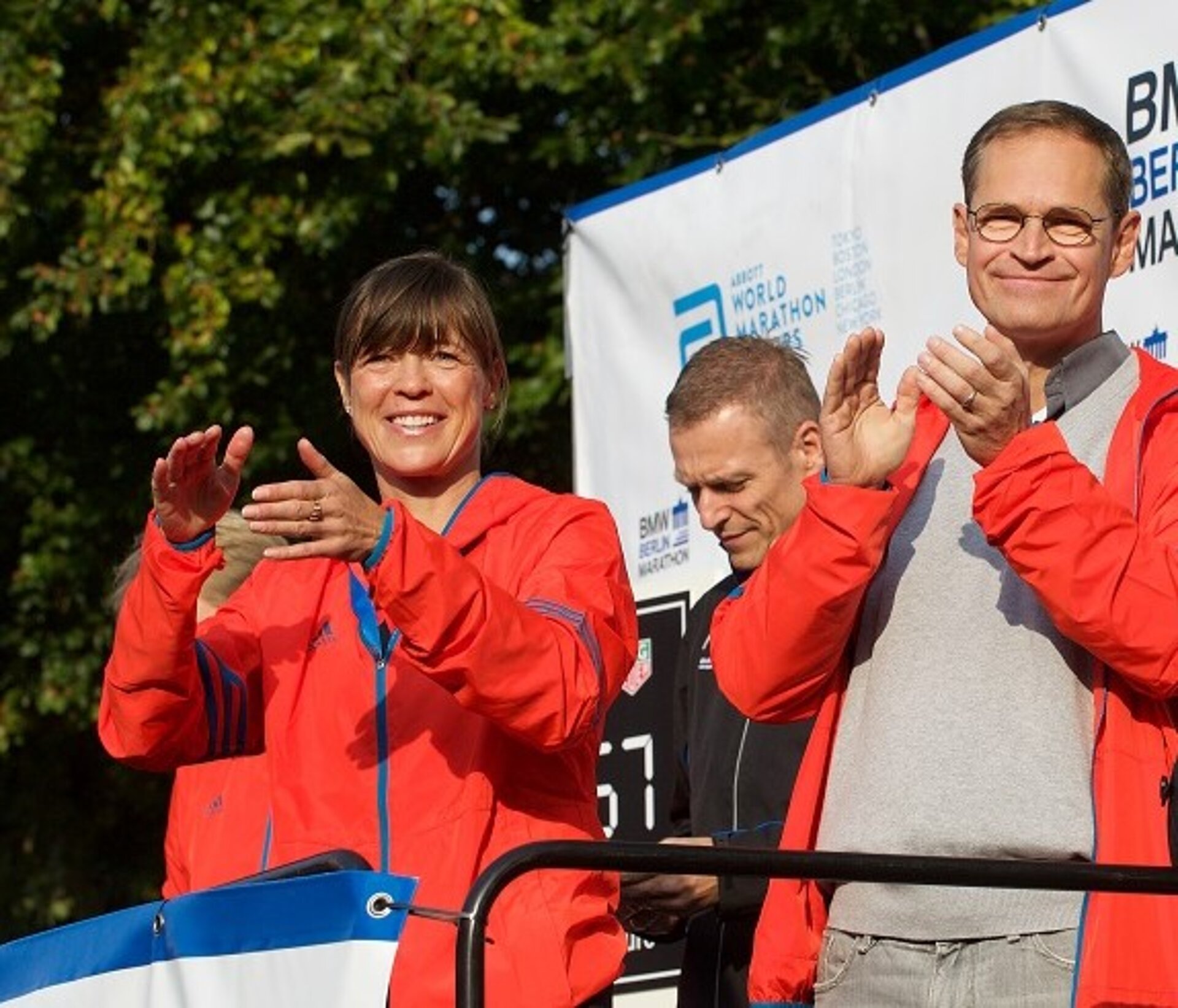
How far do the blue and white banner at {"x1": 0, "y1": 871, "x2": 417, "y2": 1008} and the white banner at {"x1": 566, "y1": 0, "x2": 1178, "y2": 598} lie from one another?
273 centimetres

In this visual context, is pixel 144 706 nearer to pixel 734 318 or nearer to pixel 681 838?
pixel 681 838

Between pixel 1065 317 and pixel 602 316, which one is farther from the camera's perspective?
pixel 602 316

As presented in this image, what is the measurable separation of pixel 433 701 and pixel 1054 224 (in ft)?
3.91

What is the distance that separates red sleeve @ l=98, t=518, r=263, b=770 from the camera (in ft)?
13.3

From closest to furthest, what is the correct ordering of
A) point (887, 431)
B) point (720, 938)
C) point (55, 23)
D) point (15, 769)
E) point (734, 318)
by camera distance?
1. point (887, 431)
2. point (720, 938)
3. point (734, 318)
4. point (55, 23)
5. point (15, 769)

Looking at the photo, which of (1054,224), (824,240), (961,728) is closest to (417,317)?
(1054,224)

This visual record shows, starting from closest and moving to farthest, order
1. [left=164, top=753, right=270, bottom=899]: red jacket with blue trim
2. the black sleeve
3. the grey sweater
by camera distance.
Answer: the grey sweater
the black sleeve
[left=164, top=753, right=270, bottom=899]: red jacket with blue trim

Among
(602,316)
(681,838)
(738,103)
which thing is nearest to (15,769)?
(738,103)

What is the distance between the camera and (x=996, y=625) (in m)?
3.68

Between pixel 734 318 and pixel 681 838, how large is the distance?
81.7 inches

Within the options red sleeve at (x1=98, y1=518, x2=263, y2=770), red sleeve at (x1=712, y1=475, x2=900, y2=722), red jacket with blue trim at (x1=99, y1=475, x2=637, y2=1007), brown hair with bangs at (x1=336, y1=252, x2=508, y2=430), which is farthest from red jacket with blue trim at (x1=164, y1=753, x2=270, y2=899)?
red sleeve at (x1=712, y1=475, x2=900, y2=722)

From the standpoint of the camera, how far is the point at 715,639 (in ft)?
12.9

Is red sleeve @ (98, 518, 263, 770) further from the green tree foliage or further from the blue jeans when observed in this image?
the green tree foliage

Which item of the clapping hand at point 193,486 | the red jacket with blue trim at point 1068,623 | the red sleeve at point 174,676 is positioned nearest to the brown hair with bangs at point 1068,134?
the red jacket with blue trim at point 1068,623
